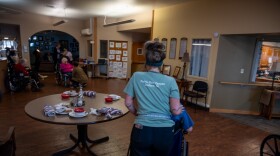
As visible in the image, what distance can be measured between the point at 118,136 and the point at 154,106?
2.18 metres

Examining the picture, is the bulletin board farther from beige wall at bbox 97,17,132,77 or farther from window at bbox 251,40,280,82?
window at bbox 251,40,280,82

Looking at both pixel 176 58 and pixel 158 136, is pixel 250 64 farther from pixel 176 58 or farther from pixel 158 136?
pixel 158 136

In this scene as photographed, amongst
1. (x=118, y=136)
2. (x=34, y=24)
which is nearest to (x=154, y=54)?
(x=118, y=136)

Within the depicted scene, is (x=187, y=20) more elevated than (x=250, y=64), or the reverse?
(x=187, y=20)

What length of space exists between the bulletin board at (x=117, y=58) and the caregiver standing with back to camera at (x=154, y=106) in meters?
7.97

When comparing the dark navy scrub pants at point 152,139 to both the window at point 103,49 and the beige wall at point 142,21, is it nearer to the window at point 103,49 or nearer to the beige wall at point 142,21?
the beige wall at point 142,21

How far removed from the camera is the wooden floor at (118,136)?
2.93 meters

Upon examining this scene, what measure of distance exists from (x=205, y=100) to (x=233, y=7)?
8.11 ft

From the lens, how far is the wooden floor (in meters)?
2.93

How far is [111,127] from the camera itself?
3775 millimetres

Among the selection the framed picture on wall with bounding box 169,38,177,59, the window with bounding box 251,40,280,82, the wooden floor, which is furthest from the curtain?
the framed picture on wall with bounding box 169,38,177,59

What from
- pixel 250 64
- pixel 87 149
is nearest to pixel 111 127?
pixel 87 149

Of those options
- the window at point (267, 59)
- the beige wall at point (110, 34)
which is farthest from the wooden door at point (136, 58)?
the window at point (267, 59)

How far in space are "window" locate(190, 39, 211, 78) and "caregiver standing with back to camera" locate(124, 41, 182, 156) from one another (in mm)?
4107
